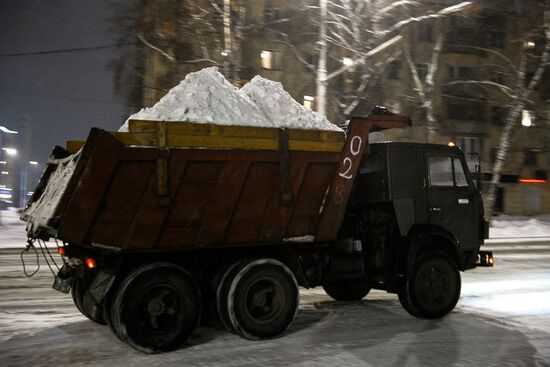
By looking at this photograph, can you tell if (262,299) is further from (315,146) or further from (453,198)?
(453,198)

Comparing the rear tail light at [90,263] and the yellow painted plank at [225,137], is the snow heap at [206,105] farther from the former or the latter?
the rear tail light at [90,263]

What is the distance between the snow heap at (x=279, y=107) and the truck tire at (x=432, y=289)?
2253 mm

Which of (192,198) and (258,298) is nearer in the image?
(192,198)

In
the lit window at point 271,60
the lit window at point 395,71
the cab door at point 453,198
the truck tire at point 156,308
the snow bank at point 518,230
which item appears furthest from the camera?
the lit window at point 395,71

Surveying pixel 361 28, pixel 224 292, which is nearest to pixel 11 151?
pixel 361 28

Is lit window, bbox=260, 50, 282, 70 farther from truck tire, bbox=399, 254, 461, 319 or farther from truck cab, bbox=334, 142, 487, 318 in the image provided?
truck tire, bbox=399, 254, 461, 319

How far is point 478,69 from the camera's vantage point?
130ft

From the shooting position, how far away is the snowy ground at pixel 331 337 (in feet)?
17.8

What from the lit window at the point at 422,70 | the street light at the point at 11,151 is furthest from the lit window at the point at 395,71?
the street light at the point at 11,151

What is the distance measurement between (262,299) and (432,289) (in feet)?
8.40

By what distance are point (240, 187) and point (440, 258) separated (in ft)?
10.6

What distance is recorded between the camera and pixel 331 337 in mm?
6312

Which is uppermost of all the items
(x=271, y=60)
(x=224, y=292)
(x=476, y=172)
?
(x=271, y=60)

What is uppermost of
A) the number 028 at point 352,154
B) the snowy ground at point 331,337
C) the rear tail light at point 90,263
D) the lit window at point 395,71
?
the lit window at point 395,71
